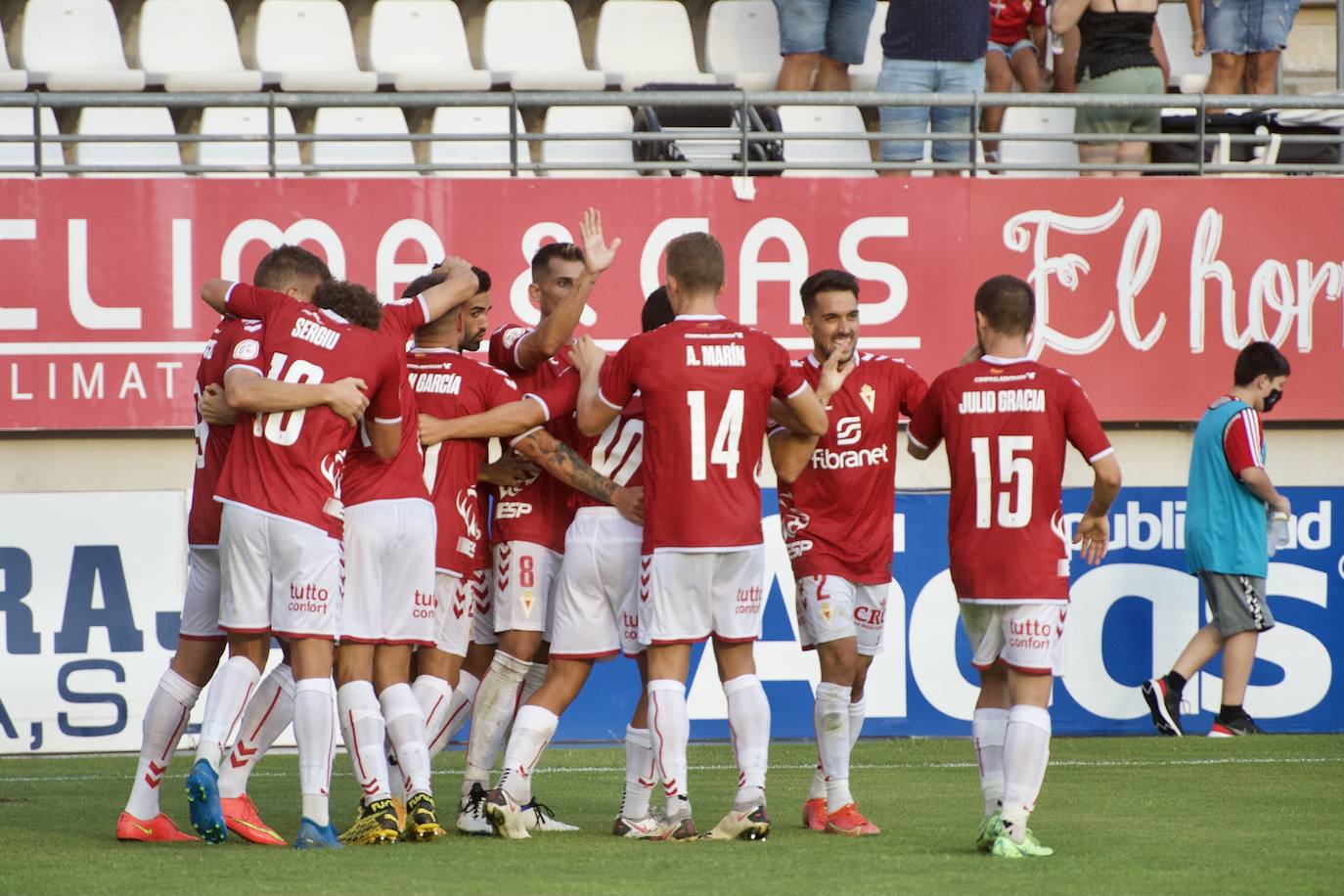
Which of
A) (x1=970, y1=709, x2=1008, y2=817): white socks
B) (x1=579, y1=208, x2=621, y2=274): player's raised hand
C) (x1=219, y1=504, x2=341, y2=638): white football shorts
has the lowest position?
(x1=970, y1=709, x2=1008, y2=817): white socks

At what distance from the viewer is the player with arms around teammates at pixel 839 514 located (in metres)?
7.04

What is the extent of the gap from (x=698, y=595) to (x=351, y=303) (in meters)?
1.73

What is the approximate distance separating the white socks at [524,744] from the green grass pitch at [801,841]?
240 millimetres

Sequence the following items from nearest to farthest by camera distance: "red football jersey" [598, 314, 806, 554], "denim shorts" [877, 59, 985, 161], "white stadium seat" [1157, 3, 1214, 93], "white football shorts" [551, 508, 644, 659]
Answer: "red football jersey" [598, 314, 806, 554] → "white football shorts" [551, 508, 644, 659] → "denim shorts" [877, 59, 985, 161] → "white stadium seat" [1157, 3, 1214, 93]

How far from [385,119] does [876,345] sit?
4114 millimetres

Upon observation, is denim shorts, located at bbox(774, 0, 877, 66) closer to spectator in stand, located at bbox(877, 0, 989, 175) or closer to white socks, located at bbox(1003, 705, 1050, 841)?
spectator in stand, located at bbox(877, 0, 989, 175)

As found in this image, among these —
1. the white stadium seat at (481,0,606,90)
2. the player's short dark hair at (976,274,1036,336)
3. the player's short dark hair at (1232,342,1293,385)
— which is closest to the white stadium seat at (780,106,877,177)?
the white stadium seat at (481,0,606,90)

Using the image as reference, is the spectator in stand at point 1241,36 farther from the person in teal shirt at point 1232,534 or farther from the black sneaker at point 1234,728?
the black sneaker at point 1234,728

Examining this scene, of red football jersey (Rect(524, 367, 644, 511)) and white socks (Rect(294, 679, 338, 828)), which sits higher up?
red football jersey (Rect(524, 367, 644, 511))

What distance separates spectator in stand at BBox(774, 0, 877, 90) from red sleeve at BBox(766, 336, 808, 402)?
6310mm

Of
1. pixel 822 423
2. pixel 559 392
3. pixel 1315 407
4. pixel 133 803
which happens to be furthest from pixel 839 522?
pixel 1315 407

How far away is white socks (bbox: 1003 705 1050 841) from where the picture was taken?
20.0 ft

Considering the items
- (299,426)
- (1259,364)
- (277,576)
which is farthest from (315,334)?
→ (1259,364)

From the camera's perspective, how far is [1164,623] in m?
11.0
